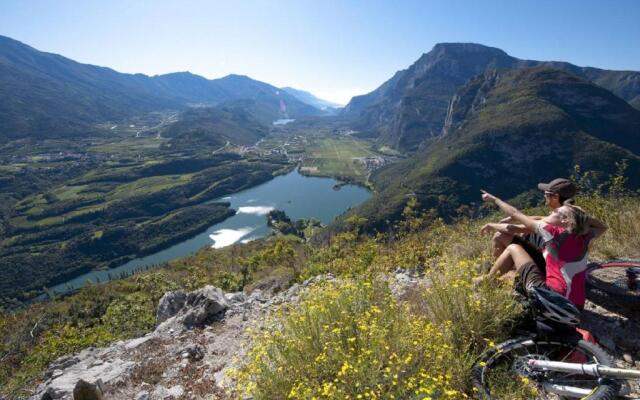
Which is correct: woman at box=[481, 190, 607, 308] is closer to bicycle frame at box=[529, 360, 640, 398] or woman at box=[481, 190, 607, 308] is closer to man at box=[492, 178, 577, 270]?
man at box=[492, 178, 577, 270]

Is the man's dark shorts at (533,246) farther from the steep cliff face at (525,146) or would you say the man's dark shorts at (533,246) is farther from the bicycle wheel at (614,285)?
the steep cliff face at (525,146)

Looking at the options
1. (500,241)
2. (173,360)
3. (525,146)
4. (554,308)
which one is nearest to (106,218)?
(173,360)

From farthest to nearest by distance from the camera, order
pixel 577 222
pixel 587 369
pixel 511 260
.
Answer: pixel 511 260 < pixel 577 222 < pixel 587 369

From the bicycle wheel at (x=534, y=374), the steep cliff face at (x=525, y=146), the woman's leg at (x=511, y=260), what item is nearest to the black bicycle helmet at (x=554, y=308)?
the bicycle wheel at (x=534, y=374)

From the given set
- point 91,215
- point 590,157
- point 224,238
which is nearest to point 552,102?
point 590,157

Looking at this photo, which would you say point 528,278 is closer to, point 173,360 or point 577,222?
point 577,222
